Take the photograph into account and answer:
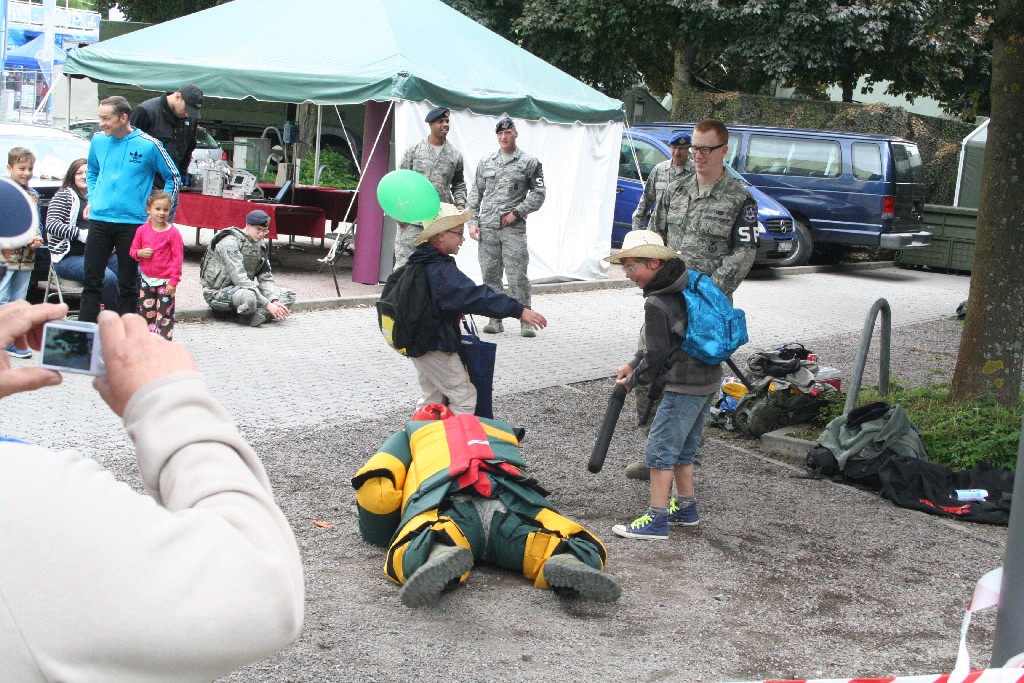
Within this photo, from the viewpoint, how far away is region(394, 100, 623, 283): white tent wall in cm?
1273

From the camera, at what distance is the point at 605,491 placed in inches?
241

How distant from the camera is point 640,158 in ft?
56.4

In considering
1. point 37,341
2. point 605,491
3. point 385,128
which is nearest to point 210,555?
point 37,341

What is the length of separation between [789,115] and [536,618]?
77.1ft

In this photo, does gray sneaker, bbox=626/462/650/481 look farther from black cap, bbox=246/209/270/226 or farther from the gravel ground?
black cap, bbox=246/209/270/226

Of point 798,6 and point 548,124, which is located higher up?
point 798,6

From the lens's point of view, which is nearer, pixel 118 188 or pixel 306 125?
pixel 118 188

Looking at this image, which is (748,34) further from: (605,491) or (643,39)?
(605,491)

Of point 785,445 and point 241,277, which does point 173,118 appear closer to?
point 241,277

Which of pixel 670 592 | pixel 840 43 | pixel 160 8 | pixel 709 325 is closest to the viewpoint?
pixel 670 592

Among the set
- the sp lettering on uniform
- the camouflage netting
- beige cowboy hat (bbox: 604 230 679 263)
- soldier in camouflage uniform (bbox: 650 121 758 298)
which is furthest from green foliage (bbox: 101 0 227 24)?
beige cowboy hat (bbox: 604 230 679 263)

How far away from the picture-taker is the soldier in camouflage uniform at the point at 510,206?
33.4ft

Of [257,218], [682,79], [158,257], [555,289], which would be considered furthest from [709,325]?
[682,79]

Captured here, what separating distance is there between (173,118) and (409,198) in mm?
4445
